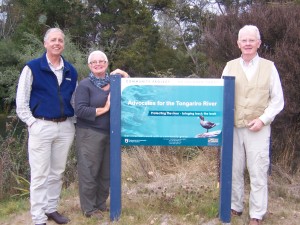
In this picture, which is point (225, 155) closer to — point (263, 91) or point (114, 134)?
point (263, 91)

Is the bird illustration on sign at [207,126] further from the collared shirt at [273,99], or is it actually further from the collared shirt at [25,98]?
the collared shirt at [25,98]

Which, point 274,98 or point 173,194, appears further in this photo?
point 173,194

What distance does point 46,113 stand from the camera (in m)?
4.55

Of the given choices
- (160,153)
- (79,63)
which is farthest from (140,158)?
(79,63)

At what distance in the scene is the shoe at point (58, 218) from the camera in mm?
4898

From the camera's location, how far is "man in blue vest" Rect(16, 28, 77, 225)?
178 inches

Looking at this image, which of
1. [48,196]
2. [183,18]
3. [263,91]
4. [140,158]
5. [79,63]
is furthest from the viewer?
[183,18]

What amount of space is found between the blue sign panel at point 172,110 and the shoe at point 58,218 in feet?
3.82

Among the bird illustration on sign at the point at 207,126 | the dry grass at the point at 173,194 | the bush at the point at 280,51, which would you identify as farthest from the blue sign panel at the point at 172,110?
the bush at the point at 280,51

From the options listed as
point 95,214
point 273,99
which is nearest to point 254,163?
point 273,99

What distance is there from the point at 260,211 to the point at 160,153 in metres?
3.01

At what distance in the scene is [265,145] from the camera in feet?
14.9

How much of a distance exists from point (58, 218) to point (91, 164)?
0.73 m

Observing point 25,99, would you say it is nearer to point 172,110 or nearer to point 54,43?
point 54,43
